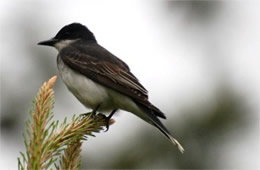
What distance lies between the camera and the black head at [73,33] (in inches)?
243

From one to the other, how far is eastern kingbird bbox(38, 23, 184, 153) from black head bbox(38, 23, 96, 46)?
0.38 meters

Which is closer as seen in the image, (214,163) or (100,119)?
(100,119)

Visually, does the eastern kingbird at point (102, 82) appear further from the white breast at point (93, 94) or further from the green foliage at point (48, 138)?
the green foliage at point (48, 138)

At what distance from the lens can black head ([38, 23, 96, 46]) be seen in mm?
6164

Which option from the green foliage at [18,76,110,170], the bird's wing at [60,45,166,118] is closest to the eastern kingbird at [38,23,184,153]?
the bird's wing at [60,45,166,118]

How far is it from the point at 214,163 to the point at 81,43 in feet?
7.26

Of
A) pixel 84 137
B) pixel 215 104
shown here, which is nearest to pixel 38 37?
pixel 215 104

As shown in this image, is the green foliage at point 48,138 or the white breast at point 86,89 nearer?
the green foliage at point 48,138

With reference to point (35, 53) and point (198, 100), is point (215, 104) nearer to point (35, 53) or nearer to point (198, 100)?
point (198, 100)

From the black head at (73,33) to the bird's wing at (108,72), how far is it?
54cm

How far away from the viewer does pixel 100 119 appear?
4125mm

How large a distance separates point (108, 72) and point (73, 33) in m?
1.17

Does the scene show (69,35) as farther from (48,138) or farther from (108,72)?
(48,138)

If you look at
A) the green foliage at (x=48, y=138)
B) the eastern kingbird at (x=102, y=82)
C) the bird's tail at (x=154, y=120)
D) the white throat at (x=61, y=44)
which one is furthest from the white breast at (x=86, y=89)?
the green foliage at (x=48, y=138)
